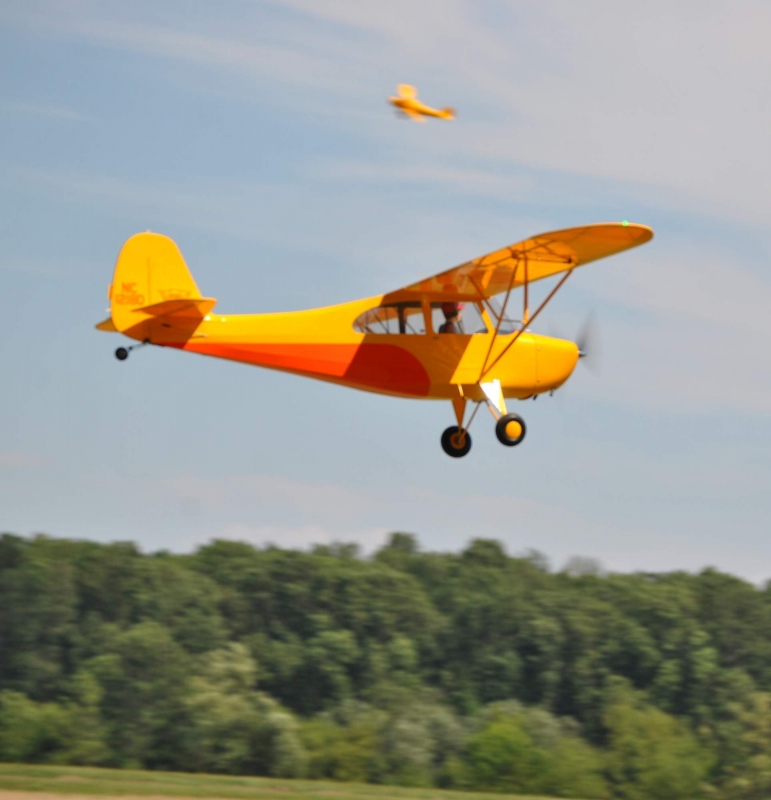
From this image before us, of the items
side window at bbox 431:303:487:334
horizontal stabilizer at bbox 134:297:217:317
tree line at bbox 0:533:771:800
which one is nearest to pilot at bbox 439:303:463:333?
side window at bbox 431:303:487:334

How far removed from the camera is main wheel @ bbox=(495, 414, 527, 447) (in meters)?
16.1

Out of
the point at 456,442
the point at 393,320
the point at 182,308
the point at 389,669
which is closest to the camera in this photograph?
the point at 182,308

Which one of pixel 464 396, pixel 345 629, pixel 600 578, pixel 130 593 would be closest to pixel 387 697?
pixel 345 629

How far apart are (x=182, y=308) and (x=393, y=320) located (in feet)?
9.08

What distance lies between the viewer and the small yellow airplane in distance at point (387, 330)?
15586mm

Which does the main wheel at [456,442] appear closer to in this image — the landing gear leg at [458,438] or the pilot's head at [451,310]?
the landing gear leg at [458,438]

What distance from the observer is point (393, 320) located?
A: 631 inches

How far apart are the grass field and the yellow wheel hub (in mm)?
15901

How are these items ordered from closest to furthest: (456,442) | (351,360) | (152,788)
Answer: (351,360), (456,442), (152,788)

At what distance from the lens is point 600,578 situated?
74.4 meters

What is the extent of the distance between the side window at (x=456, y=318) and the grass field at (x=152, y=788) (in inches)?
640

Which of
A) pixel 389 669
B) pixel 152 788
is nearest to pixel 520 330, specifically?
pixel 152 788

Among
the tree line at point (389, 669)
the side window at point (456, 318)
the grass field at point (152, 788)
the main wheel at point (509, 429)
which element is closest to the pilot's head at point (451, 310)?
the side window at point (456, 318)

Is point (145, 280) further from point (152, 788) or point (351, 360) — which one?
point (152, 788)
